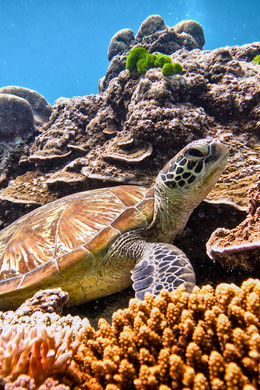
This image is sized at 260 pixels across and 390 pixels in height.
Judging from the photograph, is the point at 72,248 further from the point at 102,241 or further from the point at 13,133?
the point at 13,133

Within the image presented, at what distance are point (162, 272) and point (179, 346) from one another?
718mm

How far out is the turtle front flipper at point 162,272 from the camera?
4.57ft

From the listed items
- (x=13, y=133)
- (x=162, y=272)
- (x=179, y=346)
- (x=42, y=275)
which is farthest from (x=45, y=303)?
(x=13, y=133)

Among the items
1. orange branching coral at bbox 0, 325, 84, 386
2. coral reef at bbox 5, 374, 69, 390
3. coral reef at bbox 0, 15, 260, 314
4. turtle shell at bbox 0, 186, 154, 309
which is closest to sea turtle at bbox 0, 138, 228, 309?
turtle shell at bbox 0, 186, 154, 309

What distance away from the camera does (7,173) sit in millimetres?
4535

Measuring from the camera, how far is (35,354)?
2.87ft

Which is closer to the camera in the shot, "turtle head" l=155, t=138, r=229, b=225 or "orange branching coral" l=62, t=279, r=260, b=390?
"orange branching coral" l=62, t=279, r=260, b=390

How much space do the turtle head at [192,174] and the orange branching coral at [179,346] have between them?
1.28 meters

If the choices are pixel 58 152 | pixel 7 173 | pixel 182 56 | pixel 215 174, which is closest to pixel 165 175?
pixel 215 174

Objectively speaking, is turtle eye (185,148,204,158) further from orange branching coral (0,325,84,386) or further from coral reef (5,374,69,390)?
coral reef (5,374,69,390)

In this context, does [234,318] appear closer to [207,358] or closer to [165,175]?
[207,358]

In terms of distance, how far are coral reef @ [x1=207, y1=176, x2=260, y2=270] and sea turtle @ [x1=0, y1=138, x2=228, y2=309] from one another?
0.31 metres

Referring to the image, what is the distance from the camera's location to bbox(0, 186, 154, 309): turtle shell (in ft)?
6.15

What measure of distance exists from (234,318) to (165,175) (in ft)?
5.39
